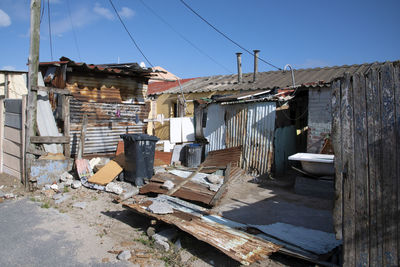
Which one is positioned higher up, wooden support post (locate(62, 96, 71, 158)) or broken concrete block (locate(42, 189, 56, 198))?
wooden support post (locate(62, 96, 71, 158))

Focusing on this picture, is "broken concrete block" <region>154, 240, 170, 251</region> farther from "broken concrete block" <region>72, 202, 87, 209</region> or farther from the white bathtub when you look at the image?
the white bathtub

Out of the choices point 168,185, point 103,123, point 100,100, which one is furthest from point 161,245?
point 100,100

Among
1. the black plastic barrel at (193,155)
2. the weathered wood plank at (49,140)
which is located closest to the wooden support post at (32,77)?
the weathered wood plank at (49,140)

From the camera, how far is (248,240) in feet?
12.9

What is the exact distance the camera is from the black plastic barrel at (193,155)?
34.7ft

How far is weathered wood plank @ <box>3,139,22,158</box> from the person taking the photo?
7.53 metres

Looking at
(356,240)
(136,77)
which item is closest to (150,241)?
(356,240)

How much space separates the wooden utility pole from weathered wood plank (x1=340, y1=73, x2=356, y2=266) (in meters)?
7.23

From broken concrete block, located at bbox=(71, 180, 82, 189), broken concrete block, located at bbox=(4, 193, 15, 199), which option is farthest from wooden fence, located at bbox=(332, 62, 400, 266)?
broken concrete block, located at bbox=(4, 193, 15, 199)

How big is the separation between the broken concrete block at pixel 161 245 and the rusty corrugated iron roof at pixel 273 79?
9.31 m

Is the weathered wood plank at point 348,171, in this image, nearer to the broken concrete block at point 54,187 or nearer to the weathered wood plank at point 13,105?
the broken concrete block at point 54,187

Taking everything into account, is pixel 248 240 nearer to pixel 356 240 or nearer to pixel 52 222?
pixel 356 240

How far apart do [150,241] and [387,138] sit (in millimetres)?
3607

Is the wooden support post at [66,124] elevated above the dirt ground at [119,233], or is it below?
above
